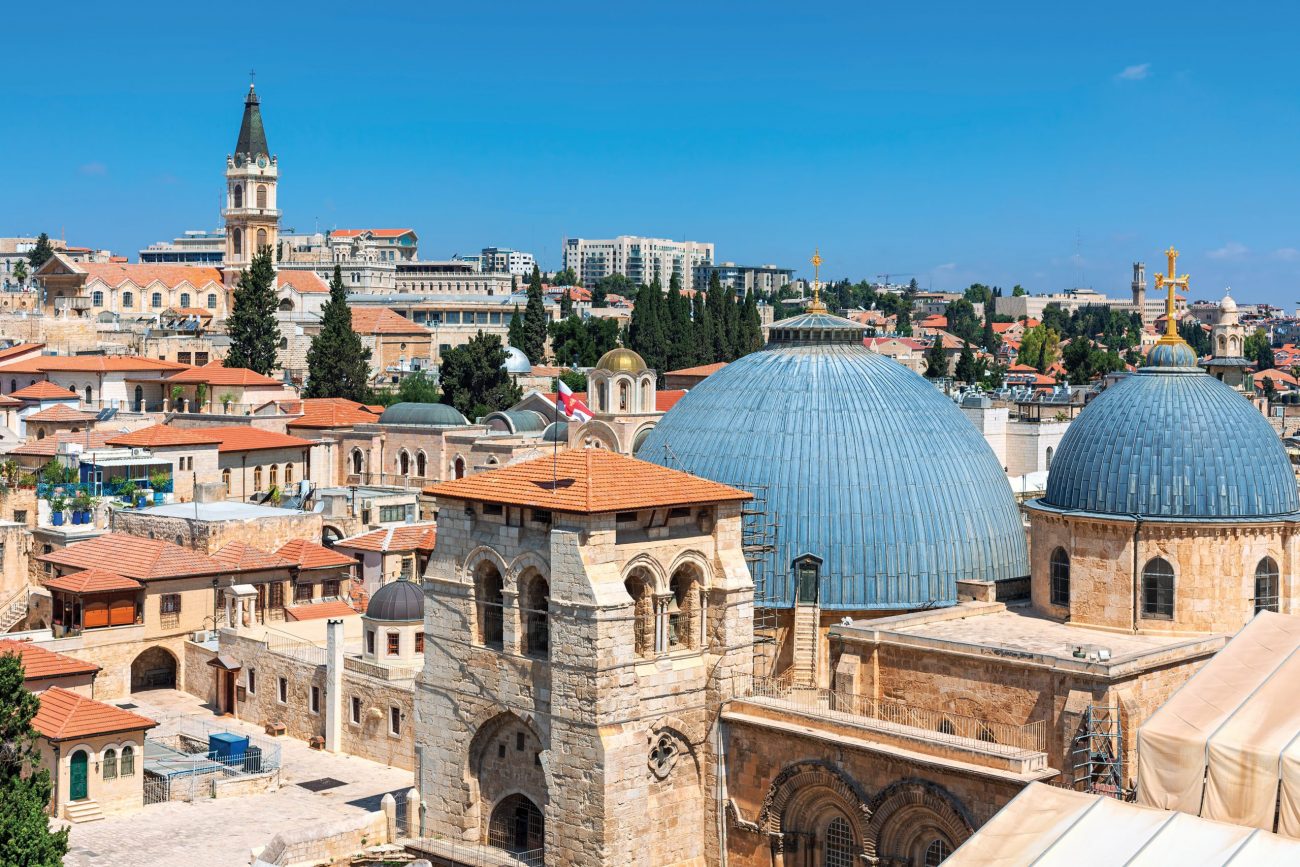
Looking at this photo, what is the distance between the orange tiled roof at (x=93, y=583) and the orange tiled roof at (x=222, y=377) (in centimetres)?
2935

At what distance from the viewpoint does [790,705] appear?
82.7 ft

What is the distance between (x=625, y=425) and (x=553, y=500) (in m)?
33.0

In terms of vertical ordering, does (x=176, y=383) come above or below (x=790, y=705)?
above

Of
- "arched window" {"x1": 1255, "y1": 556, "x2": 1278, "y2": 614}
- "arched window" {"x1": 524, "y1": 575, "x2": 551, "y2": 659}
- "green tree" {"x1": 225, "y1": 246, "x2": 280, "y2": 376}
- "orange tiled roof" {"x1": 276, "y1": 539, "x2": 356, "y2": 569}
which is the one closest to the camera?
"arched window" {"x1": 524, "y1": 575, "x2": 551, "y2": 659}

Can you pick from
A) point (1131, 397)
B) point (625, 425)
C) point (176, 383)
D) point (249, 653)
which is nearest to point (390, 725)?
point (249, 653)

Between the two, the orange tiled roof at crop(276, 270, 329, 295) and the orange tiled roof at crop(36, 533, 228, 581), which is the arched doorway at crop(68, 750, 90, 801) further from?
the orange tiled roof at crop(276, 270, 329, 295)

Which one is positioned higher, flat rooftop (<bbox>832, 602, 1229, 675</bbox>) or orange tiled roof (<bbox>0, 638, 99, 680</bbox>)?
flat rooftop (<bbox>832, 602, 1229, 675</bbox>)

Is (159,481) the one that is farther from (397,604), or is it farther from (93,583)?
(397,604)

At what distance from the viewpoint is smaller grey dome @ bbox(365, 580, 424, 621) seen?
37625mm

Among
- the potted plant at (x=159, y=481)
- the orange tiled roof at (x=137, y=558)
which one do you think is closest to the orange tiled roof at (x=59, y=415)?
the potted plant at (x=159, y=481)

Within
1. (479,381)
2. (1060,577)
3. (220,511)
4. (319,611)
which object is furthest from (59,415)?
(1060,577)

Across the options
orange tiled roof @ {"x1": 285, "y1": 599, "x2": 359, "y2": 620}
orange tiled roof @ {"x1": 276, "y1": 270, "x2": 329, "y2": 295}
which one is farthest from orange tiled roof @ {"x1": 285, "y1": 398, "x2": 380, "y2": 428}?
orange tiled roof @ {"x1": 276, "y1": 270, "x2": 329, "y2": 295}

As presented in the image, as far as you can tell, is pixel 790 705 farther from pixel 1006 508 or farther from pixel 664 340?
pixel 664 340

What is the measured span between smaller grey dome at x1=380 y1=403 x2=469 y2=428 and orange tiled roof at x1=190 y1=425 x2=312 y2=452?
365cm
